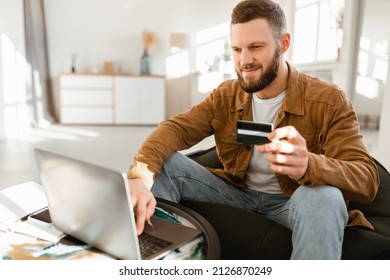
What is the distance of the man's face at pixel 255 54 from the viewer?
1.20 m

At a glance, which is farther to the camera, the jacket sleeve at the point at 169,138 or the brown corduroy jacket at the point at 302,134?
the jacket sleeve at the point at 169,138

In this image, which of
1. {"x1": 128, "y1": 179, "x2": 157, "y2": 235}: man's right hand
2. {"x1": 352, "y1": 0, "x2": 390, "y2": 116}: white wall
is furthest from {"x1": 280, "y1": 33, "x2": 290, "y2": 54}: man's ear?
{"x1": 352, "y1": 0, "x2": 390, "y2": 116}: white wall

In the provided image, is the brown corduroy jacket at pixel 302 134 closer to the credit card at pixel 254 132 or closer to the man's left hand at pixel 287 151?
the man's left hand at pixel 287 151

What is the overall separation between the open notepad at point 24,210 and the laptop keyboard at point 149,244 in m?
0.21

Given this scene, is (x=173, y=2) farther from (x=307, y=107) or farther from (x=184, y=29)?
(x=307, y=107)

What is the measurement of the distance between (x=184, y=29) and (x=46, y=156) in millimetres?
5902

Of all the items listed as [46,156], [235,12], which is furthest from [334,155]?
[46,156]

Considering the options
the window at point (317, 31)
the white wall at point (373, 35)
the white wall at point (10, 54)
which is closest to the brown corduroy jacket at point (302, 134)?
the white wall at point (373, 35)

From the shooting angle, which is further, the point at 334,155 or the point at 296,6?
the point at 296,6

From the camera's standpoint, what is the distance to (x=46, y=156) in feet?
2.56

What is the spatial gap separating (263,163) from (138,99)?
16.1 ft

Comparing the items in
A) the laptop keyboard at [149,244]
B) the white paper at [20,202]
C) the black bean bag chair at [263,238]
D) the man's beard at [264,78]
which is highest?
the man's beard at [264,78]

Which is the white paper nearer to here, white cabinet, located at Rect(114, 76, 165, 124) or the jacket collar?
the jacket collar

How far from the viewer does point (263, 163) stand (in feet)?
4.33
